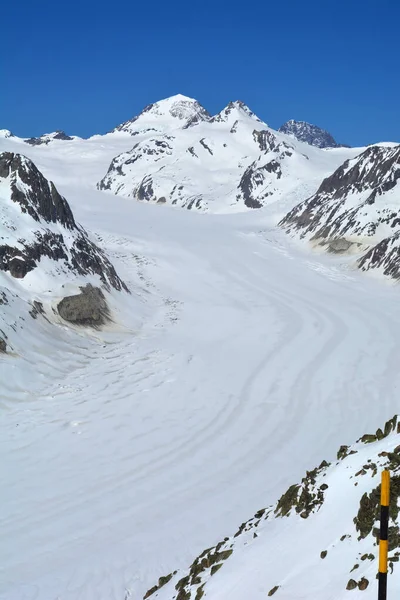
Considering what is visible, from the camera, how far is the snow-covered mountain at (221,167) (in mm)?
108438

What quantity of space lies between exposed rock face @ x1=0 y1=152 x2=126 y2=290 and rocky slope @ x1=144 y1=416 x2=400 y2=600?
2400 centimetres

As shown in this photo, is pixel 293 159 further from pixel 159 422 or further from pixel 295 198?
pixel 159 422

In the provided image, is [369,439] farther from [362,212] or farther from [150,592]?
[362,212]

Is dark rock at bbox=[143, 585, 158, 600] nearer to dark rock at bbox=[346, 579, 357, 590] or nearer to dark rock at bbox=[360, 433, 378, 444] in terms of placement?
dark rock at bbox=[360, 433, 378, 444]

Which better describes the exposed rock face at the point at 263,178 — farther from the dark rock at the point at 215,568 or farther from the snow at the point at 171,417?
the dark rock at the point at 215,568

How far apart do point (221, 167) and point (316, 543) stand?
126345 mm

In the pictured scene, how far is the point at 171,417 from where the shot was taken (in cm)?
2241

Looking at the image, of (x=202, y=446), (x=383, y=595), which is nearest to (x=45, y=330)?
(x=202, y=446)

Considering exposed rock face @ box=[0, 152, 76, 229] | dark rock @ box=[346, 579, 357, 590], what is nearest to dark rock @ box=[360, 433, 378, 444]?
dark rock @ box=[346, 579, 357, 590]

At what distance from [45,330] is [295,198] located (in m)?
73.1

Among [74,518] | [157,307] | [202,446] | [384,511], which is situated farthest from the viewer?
[157,307]

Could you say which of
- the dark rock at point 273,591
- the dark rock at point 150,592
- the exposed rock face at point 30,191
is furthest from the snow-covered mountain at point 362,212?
the dark rock at point 273,591

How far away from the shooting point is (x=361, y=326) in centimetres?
3569

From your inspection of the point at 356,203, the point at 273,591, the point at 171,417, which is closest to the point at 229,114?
the point at 356,203
